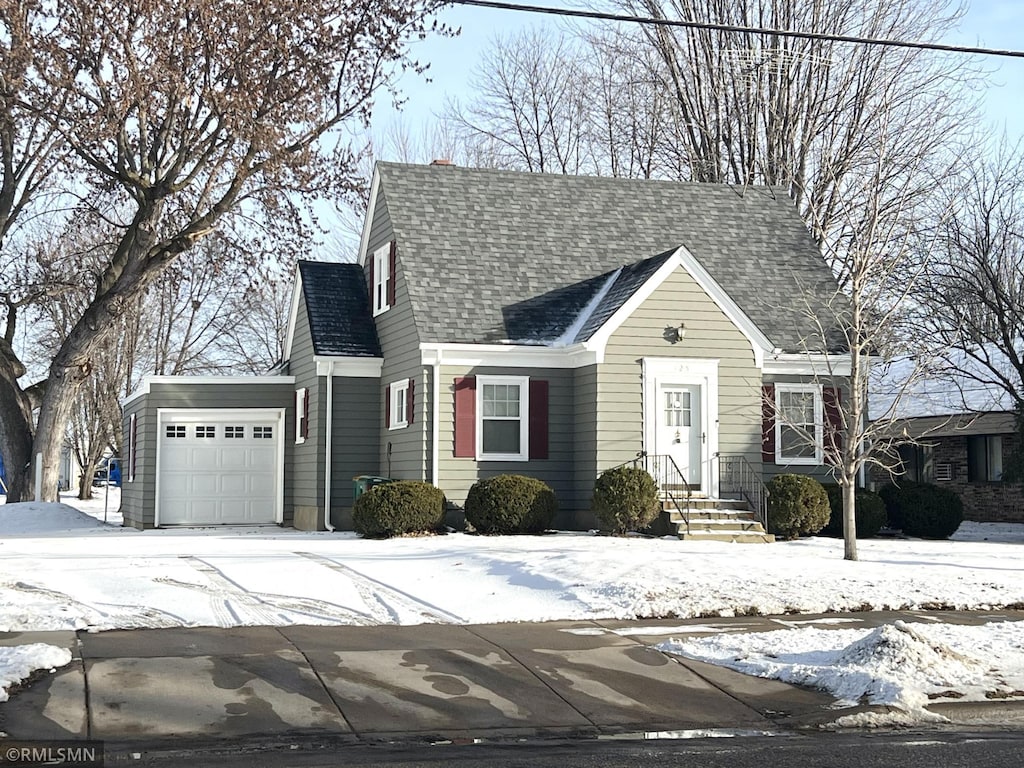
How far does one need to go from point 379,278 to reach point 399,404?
326 centimetres

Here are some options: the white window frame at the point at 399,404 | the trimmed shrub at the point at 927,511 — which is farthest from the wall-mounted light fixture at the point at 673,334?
the trimmed shrub at the point at 927,511

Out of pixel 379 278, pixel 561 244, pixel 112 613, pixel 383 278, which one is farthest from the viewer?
pixel 379 278

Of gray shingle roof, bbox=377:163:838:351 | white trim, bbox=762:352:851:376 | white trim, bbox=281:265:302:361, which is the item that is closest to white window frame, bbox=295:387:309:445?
white trim, bbox=281:265:302:361

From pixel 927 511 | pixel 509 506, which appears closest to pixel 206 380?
pixel 509 506

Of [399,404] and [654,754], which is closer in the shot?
[654,754]

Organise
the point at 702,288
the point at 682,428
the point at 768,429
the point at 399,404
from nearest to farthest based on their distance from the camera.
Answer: the point at 702,288 < the point at 682,428 < the point at 768,429 < the point at 399,404

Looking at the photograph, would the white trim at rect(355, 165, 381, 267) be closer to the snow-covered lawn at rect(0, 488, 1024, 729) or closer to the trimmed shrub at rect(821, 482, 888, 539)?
the snow-covered lawn at rect(0, 488, 1024, 729)

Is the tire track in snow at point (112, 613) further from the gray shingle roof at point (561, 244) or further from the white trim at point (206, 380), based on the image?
the white trim at point (206, 380)

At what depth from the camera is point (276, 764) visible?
7.43 meters

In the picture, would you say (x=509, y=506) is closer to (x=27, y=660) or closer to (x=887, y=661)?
(x=887, y=661)

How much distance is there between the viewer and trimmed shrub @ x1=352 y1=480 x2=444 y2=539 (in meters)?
20.3

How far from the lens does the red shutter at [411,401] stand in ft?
75.4

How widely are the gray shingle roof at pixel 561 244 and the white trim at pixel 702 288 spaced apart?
0.90 m

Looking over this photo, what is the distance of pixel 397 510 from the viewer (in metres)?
20.4
